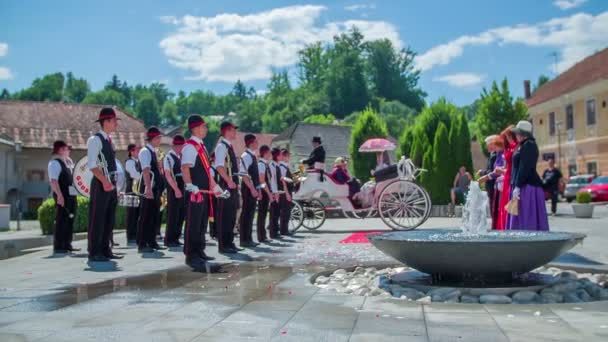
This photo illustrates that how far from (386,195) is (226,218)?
17.8 ft

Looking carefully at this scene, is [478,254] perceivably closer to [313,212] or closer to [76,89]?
[313,212]

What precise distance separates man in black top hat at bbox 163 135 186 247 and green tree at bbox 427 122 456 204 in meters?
18.4

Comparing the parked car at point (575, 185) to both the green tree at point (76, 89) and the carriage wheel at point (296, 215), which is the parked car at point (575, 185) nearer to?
the carriage wheel at point (296, 215)

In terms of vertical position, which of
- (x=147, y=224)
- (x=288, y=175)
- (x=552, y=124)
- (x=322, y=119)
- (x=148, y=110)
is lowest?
(x=147, y=224)

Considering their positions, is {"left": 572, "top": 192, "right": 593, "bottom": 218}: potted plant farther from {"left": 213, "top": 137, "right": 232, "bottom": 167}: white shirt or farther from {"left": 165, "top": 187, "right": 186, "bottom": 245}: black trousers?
{"left": 213, "top": 137, "right": 232, "bottom": 167}: white shirt

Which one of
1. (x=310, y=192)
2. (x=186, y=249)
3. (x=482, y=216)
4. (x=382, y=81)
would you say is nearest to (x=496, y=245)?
(x=482, y=216)

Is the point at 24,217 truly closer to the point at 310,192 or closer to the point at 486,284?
the point at 310,192

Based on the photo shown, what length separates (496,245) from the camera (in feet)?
19.2

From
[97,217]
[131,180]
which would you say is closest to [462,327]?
[97,217]

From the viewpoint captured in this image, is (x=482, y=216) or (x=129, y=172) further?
(x=129, y=172)

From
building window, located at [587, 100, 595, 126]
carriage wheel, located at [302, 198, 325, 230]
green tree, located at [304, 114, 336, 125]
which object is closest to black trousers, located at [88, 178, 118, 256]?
carriage wheel, located at [302, 198, 325, 230]

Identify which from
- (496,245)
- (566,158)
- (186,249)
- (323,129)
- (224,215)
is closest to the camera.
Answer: (496,245)

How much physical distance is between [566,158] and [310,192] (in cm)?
3452

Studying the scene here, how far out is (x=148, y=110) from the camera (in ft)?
408
